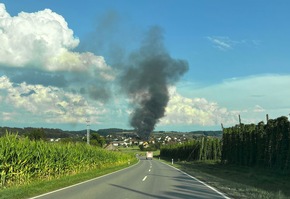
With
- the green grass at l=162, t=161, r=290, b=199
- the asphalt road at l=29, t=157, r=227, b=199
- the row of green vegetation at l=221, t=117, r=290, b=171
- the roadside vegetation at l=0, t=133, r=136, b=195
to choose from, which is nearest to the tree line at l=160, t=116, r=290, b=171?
the row of green vegetation at l=221, t=117, r=290, b=171

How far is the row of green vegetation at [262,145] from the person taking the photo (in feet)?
96.1

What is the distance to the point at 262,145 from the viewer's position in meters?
34.5

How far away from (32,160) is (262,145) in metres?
21.9

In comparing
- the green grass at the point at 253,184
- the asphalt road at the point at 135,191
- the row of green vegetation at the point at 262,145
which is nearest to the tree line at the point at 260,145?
the row of green vegetation at the point at 262,145

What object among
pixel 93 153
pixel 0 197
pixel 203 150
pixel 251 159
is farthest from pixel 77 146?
pixel 203 150

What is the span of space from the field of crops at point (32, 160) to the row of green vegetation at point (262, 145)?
17458mm

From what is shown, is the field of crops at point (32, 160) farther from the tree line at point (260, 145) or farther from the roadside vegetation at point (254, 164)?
the tree line at point (260, 145)

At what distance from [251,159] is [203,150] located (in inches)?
1494

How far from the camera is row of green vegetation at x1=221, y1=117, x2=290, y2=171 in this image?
2930 centimetres

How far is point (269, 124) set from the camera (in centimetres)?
3300

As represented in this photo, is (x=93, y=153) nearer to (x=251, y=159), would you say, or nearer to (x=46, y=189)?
(x=251, y=159)

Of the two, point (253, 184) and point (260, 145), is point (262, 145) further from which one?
point (253, 184)

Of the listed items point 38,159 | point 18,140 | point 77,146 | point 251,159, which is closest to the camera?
point 18,140

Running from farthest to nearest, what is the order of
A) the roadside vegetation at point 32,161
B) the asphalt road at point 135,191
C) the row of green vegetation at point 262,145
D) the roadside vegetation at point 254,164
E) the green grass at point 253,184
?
1. the row of green vegetation at point 262,145
2. the roadside vegetation at point 32,161
3. the roadside vegetation at point 254,164
4. the green grass at point 253,184
5. the asphalt road at point 135,191
